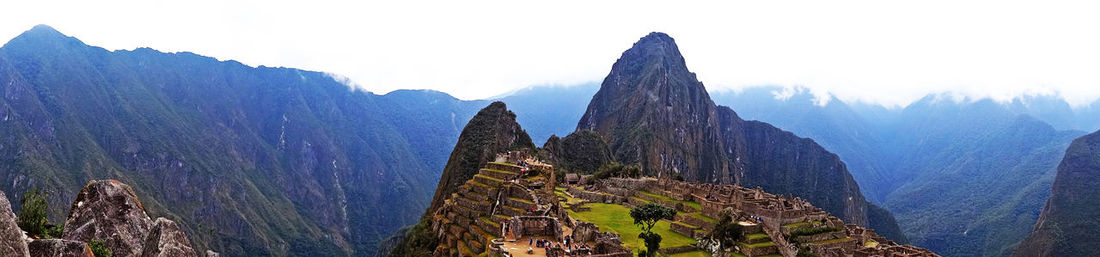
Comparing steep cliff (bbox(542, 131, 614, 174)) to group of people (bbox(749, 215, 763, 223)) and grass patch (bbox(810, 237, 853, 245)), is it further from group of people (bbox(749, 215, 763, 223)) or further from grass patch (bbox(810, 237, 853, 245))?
grass patch (bbox(810, 237, 853, 245))

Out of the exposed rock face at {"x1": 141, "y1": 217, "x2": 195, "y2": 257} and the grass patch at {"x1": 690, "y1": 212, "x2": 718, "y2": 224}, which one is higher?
the exposed rock face at {"x1": 141, "y1": 217, "x2": 195, "y2": 257}

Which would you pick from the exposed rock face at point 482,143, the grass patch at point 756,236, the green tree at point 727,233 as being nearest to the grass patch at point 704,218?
the grass patch at point 756,236

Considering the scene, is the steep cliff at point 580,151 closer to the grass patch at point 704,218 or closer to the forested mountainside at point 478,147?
the forested mountainside at point 478,147

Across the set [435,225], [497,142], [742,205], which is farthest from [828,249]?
[497,142]

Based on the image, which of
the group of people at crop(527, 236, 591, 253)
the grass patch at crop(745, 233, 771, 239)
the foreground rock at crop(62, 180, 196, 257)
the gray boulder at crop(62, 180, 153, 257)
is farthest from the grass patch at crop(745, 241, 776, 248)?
the gray boulder at crop(62, 180, 153, 257)

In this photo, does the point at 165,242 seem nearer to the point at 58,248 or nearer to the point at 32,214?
the point at 58,248

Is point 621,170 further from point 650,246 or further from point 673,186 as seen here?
point 650,246
